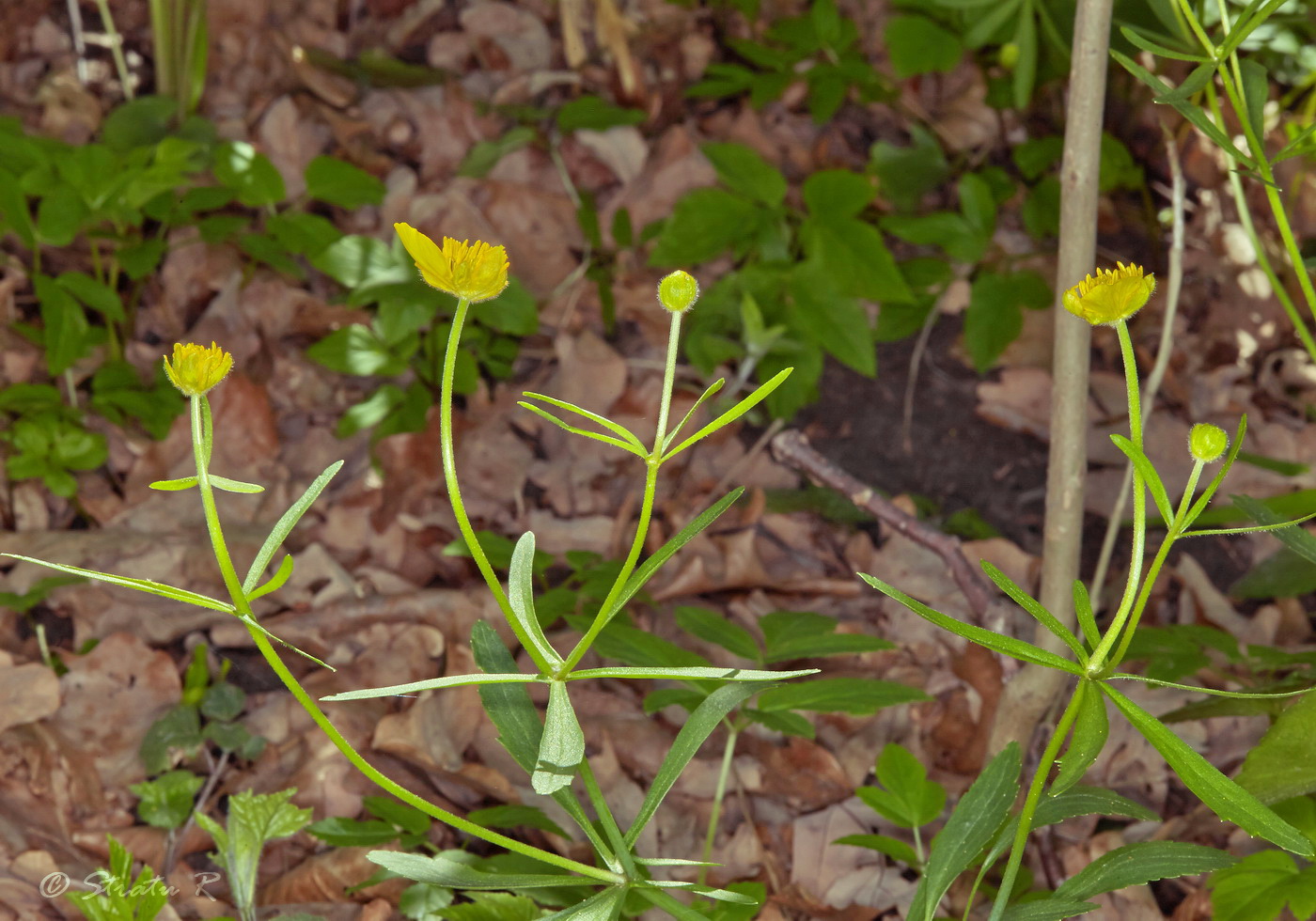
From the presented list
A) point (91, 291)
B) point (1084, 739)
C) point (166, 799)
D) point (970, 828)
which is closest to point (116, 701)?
point (166, 799)

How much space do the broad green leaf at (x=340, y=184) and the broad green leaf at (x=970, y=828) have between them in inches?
58.3

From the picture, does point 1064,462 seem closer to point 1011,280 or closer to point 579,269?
point 1011,280

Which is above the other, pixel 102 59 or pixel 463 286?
pixel 463 286

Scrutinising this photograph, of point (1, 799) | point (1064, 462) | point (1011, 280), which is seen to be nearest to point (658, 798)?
point (1064, 462)

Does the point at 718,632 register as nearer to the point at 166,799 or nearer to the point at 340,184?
the point at 166,799

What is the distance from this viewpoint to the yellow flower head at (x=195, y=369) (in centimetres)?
68

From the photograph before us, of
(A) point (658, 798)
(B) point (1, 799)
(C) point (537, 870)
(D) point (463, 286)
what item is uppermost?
(D) point (463, 286)

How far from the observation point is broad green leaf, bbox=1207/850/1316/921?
955 mm

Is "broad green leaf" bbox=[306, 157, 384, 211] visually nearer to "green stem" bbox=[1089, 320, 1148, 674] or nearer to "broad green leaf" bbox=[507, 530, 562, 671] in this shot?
"broad green leaf" bbox=[507, 530, 562, 671]

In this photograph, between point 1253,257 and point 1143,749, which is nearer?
point 1143,749

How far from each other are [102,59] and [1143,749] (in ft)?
8.18

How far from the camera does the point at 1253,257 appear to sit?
83.4 inches

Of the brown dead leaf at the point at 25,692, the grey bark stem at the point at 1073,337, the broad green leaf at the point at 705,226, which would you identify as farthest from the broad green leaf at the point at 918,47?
the brown dead leaf at the point at 25,692

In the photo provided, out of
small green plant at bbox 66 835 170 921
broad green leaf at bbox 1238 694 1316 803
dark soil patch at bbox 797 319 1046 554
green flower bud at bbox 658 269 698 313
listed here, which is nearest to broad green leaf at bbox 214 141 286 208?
dark soil patch at bbox 797 319 1046 554
